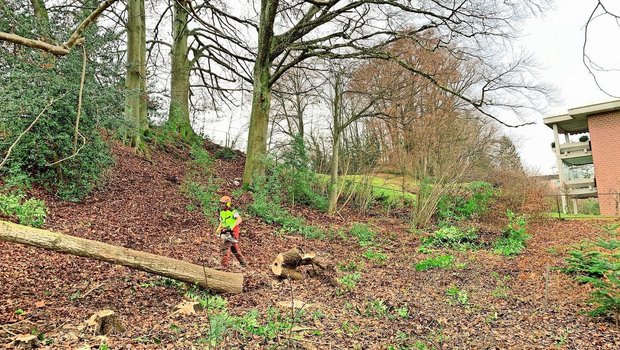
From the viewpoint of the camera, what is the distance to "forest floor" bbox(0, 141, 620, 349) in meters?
3.97

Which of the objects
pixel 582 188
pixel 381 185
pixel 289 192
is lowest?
pixel 289 192

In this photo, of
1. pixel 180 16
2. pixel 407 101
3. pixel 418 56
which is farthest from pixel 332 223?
pixel 180 16

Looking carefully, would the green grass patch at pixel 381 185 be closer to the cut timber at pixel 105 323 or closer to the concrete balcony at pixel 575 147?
the cut timber at pixel 105 323

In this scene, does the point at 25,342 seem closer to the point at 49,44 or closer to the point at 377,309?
the point at 49,44

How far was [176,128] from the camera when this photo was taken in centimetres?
1576

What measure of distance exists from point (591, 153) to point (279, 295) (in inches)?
925

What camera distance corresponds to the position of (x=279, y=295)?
18.1 ft

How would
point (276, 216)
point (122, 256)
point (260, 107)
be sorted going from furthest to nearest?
point (260, 107) → point (276, 216) → point (122, 256)

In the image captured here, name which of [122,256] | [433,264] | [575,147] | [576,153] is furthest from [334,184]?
[575,147]

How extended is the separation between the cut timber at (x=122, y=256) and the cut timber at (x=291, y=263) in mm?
975

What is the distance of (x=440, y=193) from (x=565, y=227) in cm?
409

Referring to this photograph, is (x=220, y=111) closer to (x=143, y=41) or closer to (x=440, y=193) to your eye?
(x=143, y=41)

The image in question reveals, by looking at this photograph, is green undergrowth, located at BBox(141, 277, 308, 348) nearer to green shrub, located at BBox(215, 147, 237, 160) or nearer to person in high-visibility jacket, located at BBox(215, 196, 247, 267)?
person in high-visibility jacket, located at BBox(215, 196, 247, 267)

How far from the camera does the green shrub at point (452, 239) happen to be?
34.4ft
